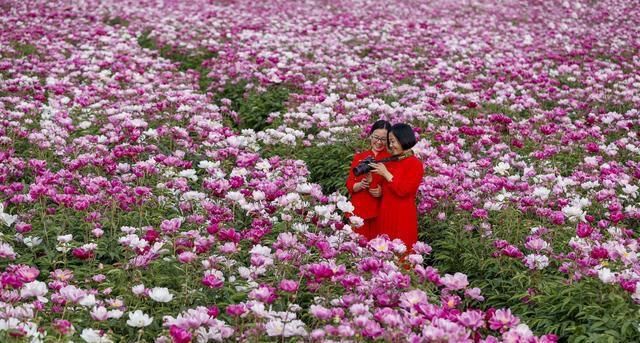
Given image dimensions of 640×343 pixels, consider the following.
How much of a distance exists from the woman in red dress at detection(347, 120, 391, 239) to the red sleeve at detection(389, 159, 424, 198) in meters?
0.23

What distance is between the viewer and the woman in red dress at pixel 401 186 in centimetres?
496

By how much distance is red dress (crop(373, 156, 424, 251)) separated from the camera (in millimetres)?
4955

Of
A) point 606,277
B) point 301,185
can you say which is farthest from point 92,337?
point 606,277

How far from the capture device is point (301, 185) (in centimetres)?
473

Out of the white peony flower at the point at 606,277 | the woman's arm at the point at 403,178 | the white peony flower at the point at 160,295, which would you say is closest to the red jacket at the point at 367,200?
the woman's arm at the point at 403,178

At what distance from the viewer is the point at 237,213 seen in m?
5.25

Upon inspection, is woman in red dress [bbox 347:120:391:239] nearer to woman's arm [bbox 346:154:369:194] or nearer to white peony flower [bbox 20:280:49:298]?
woman's arm [bbox 346:154:369:194]

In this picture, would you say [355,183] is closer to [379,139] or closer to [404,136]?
[379,139]

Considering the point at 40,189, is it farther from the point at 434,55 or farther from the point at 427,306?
the point at 434,55

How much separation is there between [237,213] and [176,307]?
1.59m

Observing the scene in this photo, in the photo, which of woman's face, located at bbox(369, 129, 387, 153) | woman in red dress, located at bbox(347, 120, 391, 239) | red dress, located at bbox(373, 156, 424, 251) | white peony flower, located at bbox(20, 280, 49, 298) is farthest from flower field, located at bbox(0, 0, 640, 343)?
woman's face, located at bbox(369, 129, 387, 153)

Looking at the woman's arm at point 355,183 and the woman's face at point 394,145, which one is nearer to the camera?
the woman's face at point 394,145

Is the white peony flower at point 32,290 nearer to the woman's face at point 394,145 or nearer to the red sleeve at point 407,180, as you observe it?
the red sleeve at point 407,180

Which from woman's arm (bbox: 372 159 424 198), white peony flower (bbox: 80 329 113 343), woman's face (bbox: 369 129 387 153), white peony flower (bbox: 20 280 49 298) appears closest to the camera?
white peony flower (bbox: 80 329 113 343)
